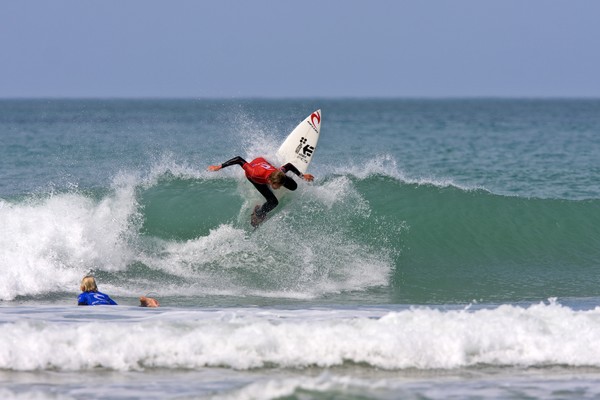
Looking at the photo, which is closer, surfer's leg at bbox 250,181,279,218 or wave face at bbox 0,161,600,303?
wave face at bbox 0,161,600,303

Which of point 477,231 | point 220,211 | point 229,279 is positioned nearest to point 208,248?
point 229,279

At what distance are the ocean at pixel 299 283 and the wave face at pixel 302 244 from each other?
0.13 feet

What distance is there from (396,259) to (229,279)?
9.52 feet

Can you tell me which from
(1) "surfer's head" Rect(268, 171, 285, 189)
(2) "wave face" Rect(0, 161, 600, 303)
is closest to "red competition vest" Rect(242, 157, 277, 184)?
(1) "surfer's head" Rect(268, 171, 285, 189)

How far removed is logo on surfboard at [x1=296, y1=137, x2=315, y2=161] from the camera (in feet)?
49.1

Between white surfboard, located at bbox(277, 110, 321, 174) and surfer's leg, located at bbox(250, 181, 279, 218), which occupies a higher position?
white surfboard, located at bbox(277, 110, 321, 174)

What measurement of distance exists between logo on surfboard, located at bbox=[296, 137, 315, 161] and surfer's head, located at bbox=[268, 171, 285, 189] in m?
1.87

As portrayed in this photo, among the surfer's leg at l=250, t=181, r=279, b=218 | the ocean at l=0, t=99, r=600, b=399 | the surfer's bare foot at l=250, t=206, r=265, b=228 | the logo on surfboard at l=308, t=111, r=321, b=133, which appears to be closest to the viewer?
the ocean at l=0, t=99, r=600, b=399

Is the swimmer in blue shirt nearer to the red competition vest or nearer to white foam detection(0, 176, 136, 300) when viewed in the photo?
white foam detection(0, 176, 136, 300)

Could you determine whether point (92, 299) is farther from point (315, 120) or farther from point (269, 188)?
point (315, 120)

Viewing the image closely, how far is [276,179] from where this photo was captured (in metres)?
13.1

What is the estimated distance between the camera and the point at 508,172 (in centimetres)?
2602

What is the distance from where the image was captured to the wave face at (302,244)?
41.9 feet

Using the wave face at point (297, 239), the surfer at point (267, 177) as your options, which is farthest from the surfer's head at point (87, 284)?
the surfer at point (267, 177)
